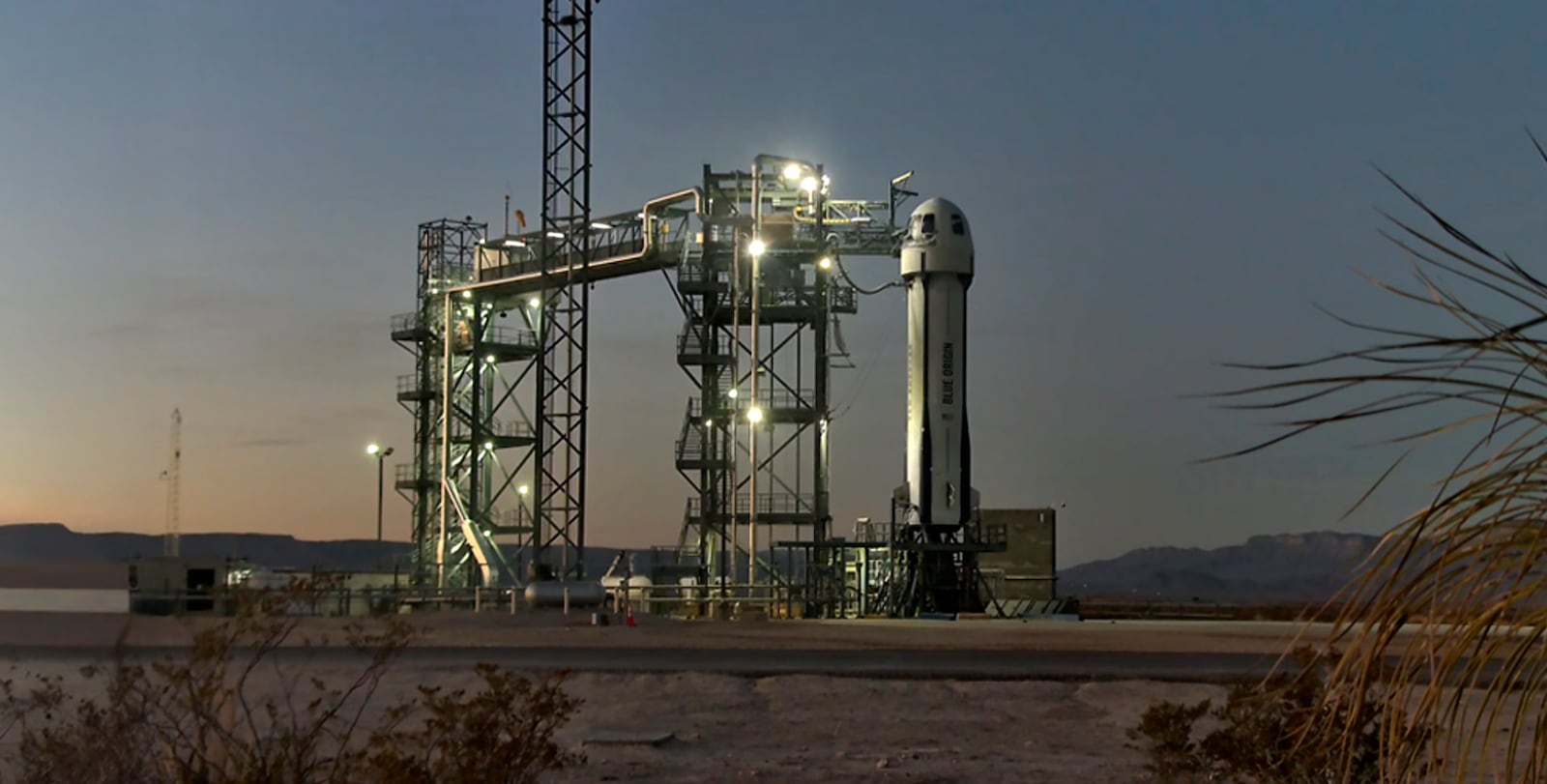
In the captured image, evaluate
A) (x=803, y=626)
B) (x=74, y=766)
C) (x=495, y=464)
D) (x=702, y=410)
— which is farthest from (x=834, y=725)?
(x=495, y=464)

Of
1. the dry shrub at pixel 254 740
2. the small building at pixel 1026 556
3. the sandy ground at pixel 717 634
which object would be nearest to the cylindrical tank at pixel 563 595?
the sandy ground at pixel 717 634

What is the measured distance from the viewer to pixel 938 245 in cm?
4769

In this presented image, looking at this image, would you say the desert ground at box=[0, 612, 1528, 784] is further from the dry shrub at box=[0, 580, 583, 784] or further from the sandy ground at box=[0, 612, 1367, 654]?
the dry shrub at box=[0, 580, 583, 784]

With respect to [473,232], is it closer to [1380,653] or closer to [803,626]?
[803,626]

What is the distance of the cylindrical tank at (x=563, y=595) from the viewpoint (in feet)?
122

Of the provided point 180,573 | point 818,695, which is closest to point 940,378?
point 180,573

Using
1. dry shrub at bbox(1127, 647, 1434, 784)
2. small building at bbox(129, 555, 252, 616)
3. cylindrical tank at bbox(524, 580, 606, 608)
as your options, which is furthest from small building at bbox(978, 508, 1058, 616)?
dry shrub at bbox(1127, 647, 1434, 784)

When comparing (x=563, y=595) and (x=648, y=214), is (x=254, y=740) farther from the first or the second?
(x=648, y=214)

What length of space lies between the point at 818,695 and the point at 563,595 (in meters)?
22.1

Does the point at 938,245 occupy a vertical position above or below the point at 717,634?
above

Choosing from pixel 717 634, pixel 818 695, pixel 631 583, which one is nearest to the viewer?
pixel 818 695

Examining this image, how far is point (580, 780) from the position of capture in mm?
11375

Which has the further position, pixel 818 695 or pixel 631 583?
pixel 631 583

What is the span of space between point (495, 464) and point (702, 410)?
1164 centimetres
